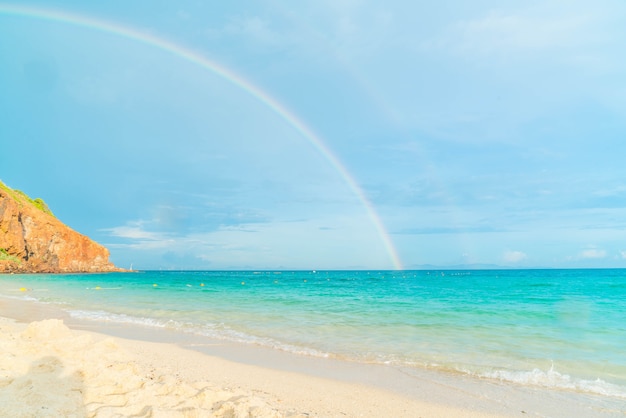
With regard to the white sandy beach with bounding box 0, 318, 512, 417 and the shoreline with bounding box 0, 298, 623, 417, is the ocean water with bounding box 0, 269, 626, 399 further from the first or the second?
the white sandy beach with bounding box 0, 318, 512, 417

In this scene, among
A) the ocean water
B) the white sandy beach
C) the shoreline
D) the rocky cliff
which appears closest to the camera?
the white sandy beach

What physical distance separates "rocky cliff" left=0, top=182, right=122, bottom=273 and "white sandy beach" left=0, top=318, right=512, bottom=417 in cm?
7086

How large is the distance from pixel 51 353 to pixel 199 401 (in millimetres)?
3664

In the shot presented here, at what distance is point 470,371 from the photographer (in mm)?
8312

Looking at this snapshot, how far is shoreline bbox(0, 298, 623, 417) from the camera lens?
588cm

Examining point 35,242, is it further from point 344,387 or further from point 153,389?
point 344,387

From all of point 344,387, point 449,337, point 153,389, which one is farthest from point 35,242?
point 344,387

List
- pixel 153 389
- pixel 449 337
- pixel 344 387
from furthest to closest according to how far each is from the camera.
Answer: pixel 449 337 → pixel 344 387 → pixel 153 389

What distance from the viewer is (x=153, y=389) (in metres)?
5.57

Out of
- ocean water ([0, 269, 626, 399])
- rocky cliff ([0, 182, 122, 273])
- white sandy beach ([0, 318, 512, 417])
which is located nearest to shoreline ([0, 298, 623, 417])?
white sandy beach ([0, 318, 512, 417])

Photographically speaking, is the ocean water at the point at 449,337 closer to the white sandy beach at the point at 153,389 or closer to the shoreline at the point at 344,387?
the shoreline at the point at 344,387

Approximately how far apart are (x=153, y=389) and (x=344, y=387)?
318cm

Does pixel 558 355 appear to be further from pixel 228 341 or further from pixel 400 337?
pixel 228 341

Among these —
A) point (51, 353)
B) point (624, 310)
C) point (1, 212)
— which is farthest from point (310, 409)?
point (1, 212)
